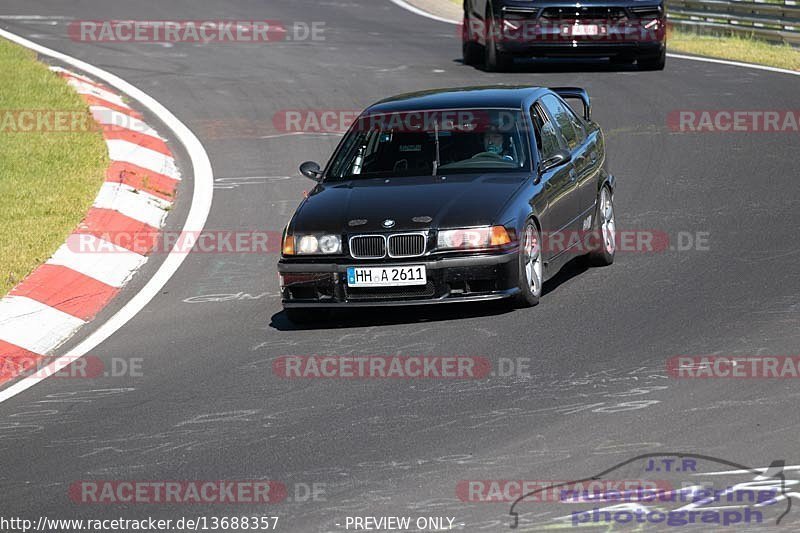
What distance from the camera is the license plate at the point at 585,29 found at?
67.9 ft

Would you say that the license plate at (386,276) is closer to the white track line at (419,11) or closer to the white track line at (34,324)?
the white track line at (34,324)

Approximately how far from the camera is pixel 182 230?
13234 mm

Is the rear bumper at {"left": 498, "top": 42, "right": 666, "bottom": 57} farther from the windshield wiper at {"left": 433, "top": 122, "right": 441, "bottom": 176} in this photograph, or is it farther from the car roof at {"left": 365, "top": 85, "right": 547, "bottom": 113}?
the windshield wiper at {"left": 433, "top": 122, "right": 441, "bottom": 176}

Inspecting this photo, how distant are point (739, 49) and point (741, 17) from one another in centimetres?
182

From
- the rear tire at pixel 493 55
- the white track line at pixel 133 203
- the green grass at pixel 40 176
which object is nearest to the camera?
the green grass at pixel 40 176

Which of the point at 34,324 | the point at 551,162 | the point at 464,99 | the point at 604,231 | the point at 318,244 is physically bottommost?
the point at 34,324

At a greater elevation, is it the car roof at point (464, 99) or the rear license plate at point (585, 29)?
the rear license plate at point (585, 29)

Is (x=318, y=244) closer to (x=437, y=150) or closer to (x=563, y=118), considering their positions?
(x=437, y=150)

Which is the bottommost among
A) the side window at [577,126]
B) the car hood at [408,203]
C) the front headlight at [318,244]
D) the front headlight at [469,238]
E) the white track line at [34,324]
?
the white track line at [34,324]

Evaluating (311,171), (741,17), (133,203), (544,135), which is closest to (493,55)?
(741,17)

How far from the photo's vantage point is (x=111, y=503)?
6676 mm

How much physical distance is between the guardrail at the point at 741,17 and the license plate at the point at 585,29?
210 inches

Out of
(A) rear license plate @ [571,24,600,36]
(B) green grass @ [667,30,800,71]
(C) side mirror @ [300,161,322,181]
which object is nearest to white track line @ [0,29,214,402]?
(C) side mirror @ [300,161,322,181]

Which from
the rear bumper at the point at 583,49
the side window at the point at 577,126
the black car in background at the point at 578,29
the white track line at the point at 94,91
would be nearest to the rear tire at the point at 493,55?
the black car in background at the point at 578,29
